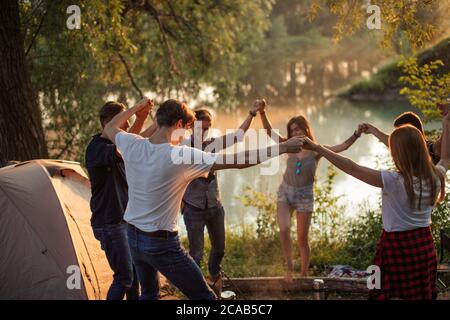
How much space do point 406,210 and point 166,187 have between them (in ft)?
4.37

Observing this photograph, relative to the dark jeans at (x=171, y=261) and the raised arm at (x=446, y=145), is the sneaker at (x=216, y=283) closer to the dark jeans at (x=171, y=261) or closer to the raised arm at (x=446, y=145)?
the dark jeans at (x=171, y=261)

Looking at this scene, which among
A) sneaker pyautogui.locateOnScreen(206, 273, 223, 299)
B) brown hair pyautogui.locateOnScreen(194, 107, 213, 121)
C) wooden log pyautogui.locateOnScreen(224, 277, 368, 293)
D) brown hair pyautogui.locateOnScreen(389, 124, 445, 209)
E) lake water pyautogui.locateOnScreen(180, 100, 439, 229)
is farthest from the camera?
lake water pyautogui.locateOnScreen(180, 100, 439, 229)

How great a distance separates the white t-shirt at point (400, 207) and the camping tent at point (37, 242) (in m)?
2.44

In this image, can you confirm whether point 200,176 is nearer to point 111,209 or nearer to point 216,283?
point 111,209

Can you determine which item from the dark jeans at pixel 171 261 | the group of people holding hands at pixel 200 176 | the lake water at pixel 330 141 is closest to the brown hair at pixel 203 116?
the group of people holding hands at pixel 200 176

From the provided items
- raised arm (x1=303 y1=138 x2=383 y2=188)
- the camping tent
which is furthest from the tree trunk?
raised arm (x1=303 y1=138 x2=383 y2=188)

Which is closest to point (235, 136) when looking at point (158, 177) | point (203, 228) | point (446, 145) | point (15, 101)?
point (203, 228)

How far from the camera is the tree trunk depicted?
600 cm

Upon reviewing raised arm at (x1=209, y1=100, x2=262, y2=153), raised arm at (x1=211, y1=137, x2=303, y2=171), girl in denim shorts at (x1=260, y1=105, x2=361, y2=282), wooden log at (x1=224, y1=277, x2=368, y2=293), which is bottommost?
wooden log at (x1=224, y1=277, x2=368, y2=293)

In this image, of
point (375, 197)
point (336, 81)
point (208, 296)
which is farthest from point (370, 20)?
point (336, 81)

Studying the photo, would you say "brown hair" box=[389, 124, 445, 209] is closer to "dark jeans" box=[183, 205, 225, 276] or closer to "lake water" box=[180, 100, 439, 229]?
"dark jeans" box=[183, 205, 225, 276]

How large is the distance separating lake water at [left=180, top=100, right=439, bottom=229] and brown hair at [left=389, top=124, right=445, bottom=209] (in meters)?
3.50
